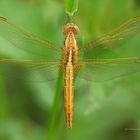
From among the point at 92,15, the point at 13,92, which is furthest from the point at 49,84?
the point at 92,15

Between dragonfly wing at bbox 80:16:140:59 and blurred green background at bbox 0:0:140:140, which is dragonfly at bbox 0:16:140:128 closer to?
dragonfly wing at bbox 80:16:140:59

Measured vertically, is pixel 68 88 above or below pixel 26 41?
below

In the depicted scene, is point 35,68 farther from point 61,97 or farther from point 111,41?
point 111,41

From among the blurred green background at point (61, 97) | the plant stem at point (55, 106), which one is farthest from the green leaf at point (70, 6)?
the blurred green background at point (61, 97)

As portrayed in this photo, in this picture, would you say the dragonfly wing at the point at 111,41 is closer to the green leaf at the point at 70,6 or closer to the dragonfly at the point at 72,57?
the dragonfly at the point at 72,57

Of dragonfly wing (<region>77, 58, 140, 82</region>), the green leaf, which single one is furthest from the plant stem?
the green leaf

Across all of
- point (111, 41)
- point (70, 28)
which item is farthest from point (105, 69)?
point (70, 28)

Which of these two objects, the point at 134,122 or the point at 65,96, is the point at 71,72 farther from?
the point at 134,122

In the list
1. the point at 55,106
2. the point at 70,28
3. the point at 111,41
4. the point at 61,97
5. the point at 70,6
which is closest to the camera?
the point at 70,6
